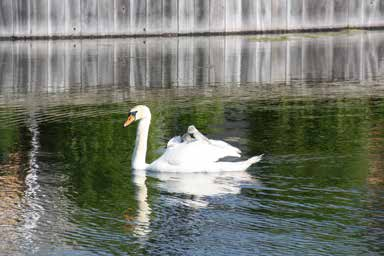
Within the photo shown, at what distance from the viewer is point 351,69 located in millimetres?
27859

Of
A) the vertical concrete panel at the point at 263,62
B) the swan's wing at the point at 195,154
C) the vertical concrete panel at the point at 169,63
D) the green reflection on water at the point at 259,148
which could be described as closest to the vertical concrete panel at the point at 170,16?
the vertical concrete panel at the point at 169,63

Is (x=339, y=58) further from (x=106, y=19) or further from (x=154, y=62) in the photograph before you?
(x=106, y=19)

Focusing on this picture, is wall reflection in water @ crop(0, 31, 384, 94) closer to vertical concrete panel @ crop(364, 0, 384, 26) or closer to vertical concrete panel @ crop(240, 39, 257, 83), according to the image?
vertical concrete panel @ crop(240, 39, 257, 83)

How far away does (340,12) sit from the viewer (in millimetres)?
36844

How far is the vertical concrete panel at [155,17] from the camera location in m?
34.7

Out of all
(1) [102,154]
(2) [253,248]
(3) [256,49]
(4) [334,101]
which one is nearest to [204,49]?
(3) [256,49]

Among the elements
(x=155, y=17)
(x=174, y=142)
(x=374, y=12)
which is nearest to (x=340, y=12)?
(x=374, y=12)

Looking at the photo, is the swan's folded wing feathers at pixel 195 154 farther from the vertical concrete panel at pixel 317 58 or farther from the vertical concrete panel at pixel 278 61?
the vertical concrete panel at pixel 317 58

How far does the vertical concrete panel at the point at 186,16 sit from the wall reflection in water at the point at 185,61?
37 cm

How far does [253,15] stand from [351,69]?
828cm

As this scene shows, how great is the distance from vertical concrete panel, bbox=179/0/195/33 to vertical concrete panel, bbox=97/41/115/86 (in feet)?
8.25

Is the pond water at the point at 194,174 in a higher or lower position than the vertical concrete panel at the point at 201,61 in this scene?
lower

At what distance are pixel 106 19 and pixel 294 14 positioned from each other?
590 cm

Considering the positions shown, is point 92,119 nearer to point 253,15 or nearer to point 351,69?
point 351,69
